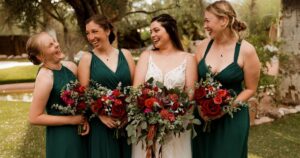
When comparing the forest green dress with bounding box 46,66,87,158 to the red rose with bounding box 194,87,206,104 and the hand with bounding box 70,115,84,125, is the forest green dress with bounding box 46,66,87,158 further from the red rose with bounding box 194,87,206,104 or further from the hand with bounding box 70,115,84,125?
the red rose with bounding box 194,87,206,104

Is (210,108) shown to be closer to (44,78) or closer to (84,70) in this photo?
(84,70)

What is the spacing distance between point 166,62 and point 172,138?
689 millimetres

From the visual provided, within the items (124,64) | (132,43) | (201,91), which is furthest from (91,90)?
(132,43)

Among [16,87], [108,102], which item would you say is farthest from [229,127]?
[16,87]

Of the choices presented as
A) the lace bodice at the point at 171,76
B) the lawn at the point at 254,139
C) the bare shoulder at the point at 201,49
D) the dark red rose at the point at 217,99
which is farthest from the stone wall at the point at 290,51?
the dark red rose at the point at 217,99

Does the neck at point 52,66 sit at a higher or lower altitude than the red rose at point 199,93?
higher

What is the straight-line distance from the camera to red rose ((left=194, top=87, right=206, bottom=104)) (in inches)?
132

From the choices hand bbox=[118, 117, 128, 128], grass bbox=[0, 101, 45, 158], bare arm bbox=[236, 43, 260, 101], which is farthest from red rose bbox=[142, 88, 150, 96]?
grass bbox=[0, 101, 45, 158]

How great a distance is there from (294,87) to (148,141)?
751 cm

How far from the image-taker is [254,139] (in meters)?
7.80

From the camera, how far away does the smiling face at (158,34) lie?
11.9ft

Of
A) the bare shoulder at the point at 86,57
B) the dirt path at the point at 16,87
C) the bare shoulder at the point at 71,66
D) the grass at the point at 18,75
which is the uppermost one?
the bare shoulder at the point at 86,57

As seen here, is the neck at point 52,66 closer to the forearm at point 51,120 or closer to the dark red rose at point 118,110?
the forearm at point 51,120

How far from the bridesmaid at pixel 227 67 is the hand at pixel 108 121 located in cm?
79
